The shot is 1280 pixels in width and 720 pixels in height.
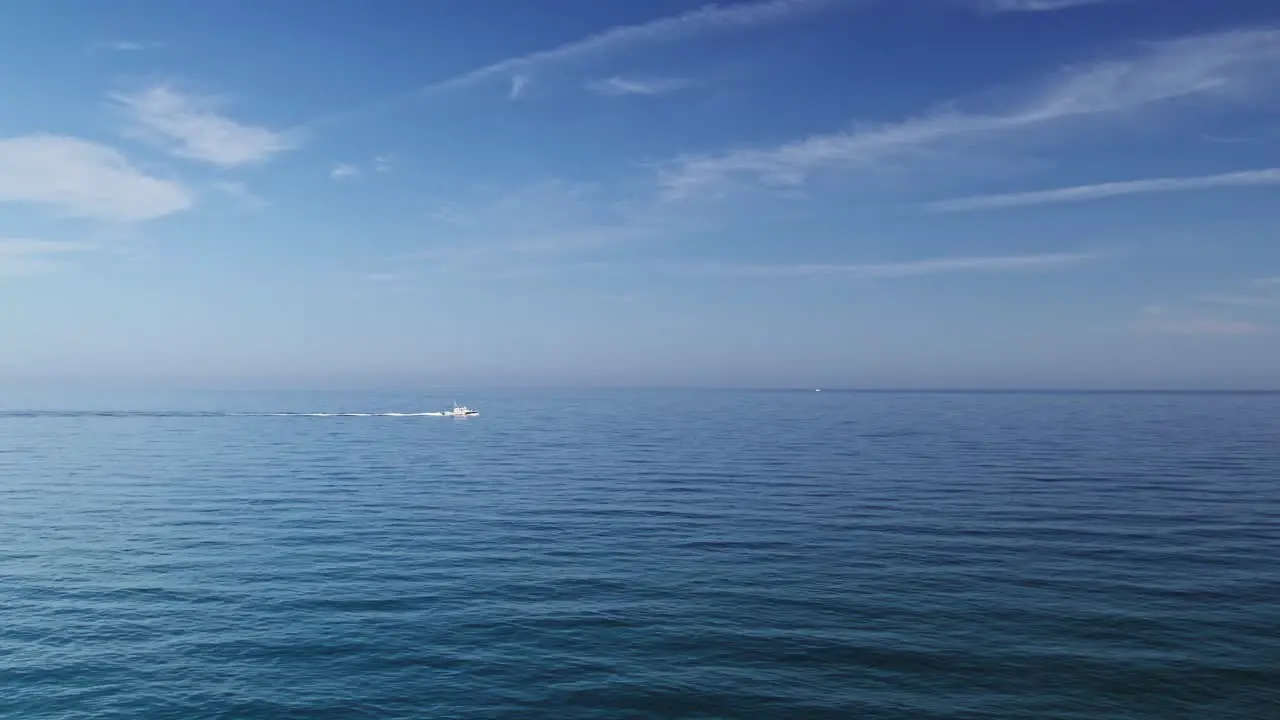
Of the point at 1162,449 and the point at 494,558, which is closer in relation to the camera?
the point at 494,558

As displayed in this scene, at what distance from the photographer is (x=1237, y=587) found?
155ft

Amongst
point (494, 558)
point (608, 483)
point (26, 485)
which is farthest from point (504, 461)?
point (494, 558)

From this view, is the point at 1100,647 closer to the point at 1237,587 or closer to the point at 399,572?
the point at 1237,587

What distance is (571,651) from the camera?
37938 mm

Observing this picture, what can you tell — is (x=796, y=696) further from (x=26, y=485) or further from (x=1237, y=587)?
(x=26, y=485)

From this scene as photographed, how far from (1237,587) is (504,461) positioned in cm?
8584

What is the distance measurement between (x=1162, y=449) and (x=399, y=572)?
121m

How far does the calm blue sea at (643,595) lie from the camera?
33.5 meters

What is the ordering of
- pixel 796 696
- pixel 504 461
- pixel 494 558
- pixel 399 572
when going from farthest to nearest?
pixel 504 461
pixel 494 558
pixel 399 572
pixel 796 696

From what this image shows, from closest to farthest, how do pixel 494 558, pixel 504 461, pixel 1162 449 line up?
1. pixel 494 558
2. pixel 504 461
3. pixel 1162 449

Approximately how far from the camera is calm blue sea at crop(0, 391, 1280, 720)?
33.5 m

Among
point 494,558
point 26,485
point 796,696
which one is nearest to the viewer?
point 796,696

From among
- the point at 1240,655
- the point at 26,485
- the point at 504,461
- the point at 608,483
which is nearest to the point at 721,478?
the point at 608,483

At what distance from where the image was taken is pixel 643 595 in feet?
152
